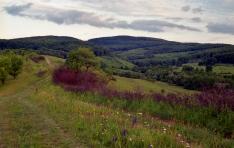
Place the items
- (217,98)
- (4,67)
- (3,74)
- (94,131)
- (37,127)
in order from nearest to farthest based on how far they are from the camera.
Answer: (94,131) → (37,127) → (217,98) → (3,74) → (4,67)

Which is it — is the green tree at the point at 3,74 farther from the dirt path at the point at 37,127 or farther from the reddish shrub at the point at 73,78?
the dirt path at the point at 37,127

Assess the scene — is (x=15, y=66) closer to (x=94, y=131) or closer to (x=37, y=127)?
(x=37, y=127)

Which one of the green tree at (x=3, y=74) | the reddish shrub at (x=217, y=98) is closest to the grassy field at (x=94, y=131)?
the reddish shrub at (x=217, y=98)

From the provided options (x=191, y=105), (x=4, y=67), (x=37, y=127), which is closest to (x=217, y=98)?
(x=191, y=105)

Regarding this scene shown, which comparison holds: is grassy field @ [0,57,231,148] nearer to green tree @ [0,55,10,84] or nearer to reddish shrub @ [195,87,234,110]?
reddish shrub @ [195,87,234,110]

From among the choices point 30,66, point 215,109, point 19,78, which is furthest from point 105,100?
point 30,66

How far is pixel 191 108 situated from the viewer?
54.3ft

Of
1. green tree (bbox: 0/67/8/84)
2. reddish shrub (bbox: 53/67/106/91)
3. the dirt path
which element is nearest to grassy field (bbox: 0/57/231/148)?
the dirt path

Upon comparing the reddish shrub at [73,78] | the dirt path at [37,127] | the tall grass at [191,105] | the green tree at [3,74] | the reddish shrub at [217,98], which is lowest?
the green tree at [3,74]

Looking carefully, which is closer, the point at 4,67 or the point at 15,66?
the point at 4,67

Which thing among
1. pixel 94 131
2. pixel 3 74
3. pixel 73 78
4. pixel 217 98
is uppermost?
pixel 217 98

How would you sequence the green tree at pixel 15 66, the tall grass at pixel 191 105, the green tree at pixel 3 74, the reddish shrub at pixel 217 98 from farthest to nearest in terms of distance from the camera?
the green tree at pixel 15 66
the green tree at pixel 3 74
the reddish shrub at pixel 217 98
the tall grass at pixel 191 105

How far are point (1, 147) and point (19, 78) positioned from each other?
84.6 meters

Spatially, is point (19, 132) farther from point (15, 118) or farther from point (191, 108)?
point (191, 108)
